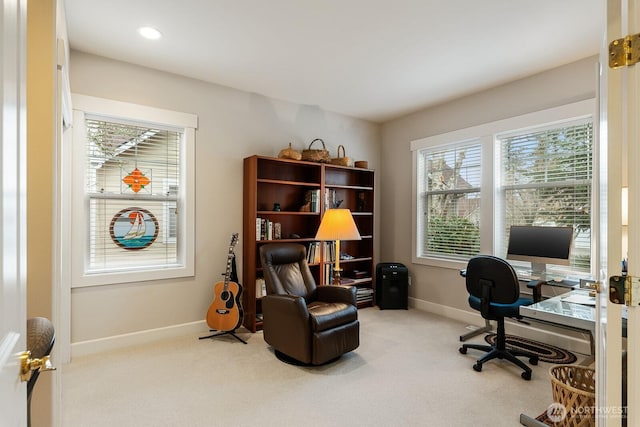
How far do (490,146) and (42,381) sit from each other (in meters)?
4.17

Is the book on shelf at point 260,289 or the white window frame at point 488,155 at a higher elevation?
the white window frame at point 488,155

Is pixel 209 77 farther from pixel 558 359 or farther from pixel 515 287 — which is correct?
pixel 558 359

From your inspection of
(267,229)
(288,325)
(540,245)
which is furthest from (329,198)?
(540,245)

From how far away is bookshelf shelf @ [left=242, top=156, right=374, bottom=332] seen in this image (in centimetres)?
365

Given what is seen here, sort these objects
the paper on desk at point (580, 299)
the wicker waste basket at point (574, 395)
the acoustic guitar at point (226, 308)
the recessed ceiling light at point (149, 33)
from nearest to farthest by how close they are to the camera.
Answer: the wicker waste basket at point (574, 395), the paper on desk at point (580, 299), the recessed ceiling light at point (149, 33), the acoustic guitar at point (226, 308)

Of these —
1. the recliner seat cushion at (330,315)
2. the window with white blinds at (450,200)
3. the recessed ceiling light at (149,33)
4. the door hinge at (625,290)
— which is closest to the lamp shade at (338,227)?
the recliner seat cushion at (330,315)

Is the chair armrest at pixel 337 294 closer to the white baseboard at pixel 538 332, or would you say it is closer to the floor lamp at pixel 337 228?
the floor lamp at pixel 337 228

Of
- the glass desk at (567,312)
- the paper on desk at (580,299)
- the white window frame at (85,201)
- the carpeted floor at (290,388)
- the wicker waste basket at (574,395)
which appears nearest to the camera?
the wicker waste basket at (574,395)

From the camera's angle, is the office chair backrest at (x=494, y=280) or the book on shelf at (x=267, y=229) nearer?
the office chair backrest at (x=494, y=280)

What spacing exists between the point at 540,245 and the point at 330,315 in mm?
2050

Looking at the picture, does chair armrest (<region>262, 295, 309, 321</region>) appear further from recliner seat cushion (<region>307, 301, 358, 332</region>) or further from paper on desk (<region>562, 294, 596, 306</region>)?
paper on desk (<region>562, 294, 596, 306</region>)

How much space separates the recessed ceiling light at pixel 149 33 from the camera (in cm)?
260

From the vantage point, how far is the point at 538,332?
339 centimetres

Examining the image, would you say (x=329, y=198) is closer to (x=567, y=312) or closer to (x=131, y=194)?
(x=131, y=194)
